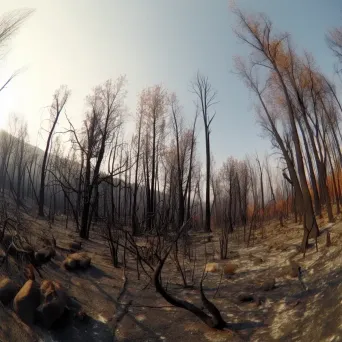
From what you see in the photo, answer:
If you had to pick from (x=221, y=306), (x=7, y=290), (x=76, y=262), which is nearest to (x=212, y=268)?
(x=221, y=306)

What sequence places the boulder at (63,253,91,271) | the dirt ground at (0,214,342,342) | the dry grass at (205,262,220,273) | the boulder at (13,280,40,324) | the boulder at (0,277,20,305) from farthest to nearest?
the dry grass at (205,262,220,273) → the boulder at (63,253,91,271) → the boulder at (0,277,20,305) → the boulder at (13,280,40,324) → the dirt ground at (0,214,342,342)

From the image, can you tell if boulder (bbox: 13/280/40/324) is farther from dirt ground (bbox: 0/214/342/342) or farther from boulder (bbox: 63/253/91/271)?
boulder (bbox: 63/253/91/271)

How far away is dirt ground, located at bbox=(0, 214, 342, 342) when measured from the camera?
4219 mm

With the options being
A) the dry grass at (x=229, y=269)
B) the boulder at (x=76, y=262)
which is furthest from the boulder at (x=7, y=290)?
the dry grass at (x=229, y=269)

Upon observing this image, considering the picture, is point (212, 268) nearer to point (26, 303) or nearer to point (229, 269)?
point (229, 269)

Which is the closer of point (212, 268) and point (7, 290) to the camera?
point (7, 290)

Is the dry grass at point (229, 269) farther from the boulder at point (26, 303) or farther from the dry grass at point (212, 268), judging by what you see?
the boulder at point (26, 303)

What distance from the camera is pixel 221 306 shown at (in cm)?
555

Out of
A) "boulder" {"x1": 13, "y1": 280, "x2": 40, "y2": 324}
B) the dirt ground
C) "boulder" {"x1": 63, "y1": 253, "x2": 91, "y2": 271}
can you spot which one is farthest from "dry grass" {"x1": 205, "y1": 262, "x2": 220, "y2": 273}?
"boulder" {"x1": 13, "y1": 280, "x2": 40, "y2": 324}

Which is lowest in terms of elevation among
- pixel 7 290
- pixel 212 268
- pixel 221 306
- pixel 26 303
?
pixel 221 306

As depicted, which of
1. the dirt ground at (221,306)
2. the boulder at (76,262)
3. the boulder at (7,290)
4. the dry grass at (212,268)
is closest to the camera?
the dirt ground at (221,306)

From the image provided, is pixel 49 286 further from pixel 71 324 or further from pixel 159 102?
pixel 159 102

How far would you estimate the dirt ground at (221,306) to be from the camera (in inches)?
166

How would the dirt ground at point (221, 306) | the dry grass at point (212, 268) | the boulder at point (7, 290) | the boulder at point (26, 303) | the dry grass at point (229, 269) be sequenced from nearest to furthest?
1. the dirt ground at point (221, 306)
2. the boulder at point (26, 303)
3. the boulder at point (7, 290)
4. the dry grass at point (229, 269)
5. the dry grass at point (212, 268)
